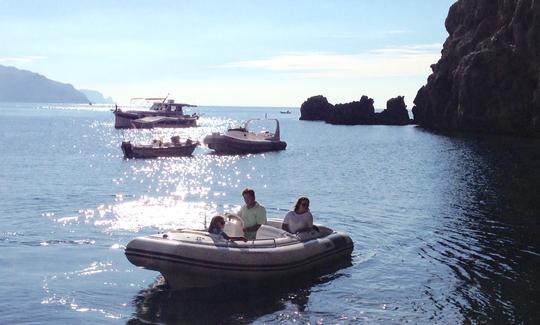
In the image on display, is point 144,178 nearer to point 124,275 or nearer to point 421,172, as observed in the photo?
point 421,172

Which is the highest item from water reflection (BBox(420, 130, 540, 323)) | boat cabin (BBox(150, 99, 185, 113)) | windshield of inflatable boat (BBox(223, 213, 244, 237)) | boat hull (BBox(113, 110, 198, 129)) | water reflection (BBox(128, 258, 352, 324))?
boat cabin (BBox(150, 99, 185, 113))

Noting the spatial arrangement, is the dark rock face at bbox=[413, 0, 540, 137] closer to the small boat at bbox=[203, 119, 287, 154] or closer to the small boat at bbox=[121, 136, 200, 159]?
the small boat at bbox=[203, 119, 287, 154]

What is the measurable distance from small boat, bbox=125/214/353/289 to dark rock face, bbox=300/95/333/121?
151 metres

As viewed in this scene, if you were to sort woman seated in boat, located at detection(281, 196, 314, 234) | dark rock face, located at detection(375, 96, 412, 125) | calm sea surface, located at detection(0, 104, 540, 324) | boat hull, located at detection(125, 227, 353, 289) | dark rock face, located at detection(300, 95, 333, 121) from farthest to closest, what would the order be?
dark rock face, located at detection(300, 95, 333, 121) → dark rock face, located at detection(375, 96, 412, 125) → woman seated in boat, located at detection(281, 196, 314, 234) → boat hull, located at detection(125, 227, 353, 289) → calm sea surface, located at detection(0, 104, 540, 324)

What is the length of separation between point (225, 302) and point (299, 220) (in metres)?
4.15

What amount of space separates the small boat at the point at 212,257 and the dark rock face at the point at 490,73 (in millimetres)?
60322

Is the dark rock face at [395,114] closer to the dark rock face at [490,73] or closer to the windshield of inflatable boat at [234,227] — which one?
the dark rock face at [490,73]

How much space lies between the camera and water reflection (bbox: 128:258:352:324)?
14.8 metres

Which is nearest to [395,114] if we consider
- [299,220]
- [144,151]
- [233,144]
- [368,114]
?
[368,114]

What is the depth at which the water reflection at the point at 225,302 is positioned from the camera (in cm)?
1480

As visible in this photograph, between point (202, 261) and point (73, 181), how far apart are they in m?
27.8

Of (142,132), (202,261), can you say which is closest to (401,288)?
(202,261)

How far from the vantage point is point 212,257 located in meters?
16.0

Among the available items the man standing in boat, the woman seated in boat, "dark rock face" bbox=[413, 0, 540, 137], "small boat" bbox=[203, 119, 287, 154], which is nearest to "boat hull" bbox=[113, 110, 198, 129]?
"dark rock face" bbox=[413, 0, 540, 137]
